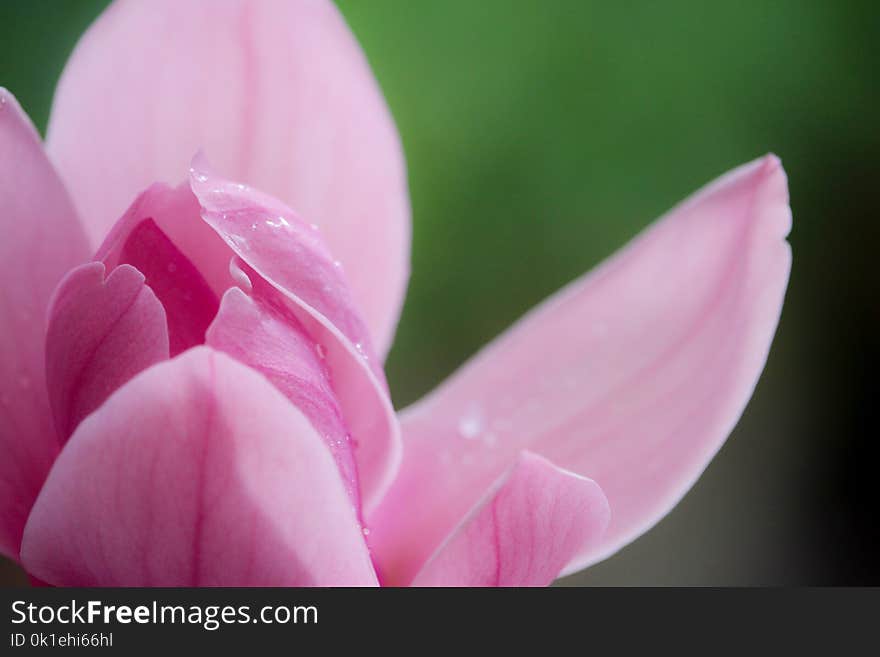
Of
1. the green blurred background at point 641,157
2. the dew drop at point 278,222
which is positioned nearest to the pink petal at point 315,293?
the dew drop at point 278,222

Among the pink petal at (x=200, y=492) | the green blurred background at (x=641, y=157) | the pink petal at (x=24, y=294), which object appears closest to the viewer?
the pink petal at (x=200, y=492)

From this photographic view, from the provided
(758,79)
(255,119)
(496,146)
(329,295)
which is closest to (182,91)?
(255,119)

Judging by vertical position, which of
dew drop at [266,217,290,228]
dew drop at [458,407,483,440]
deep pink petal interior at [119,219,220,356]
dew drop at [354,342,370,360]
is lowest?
dew drop at [458,407,483,440]

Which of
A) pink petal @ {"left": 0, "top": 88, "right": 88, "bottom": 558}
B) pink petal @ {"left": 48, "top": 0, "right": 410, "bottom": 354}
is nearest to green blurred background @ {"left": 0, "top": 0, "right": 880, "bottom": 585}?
pink petal @ {"left": 48, "top": 0, "right": 410, "bottom": 354}

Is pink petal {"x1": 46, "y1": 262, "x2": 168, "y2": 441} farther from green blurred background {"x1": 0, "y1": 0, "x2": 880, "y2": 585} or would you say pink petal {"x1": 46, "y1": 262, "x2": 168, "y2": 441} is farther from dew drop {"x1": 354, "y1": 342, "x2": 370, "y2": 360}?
green blurred background {"x1": 0, "y1": 0, "x2": 880, "y2": 585}

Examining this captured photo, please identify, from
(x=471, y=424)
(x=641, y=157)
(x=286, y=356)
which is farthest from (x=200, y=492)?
(x=641, y=157)

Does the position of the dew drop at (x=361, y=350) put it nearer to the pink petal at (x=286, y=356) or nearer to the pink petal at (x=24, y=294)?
the pink petal at (x=286, y=356)

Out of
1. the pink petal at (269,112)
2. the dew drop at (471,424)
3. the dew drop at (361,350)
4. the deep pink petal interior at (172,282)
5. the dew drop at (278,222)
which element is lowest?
the dew drop at (471,424)

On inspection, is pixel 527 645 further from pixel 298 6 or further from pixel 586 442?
pixel 298 6

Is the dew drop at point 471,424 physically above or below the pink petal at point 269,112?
below
